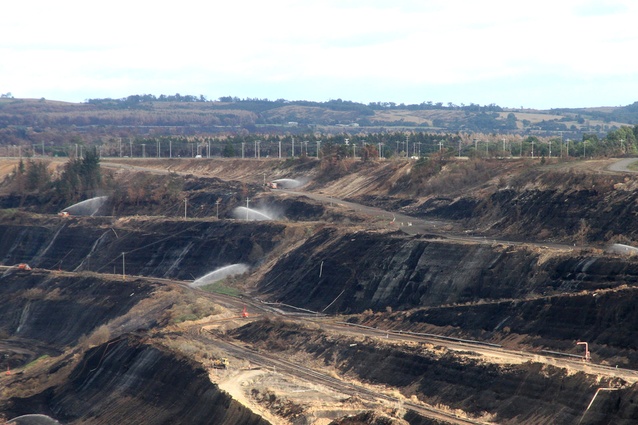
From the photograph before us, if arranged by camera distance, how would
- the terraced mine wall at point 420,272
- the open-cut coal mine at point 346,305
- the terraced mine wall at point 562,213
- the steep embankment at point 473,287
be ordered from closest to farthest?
the open-cut coal mine at point 346,305
the steep embankment at point 473,287
the terraced mine wall at point 420,272
the terraced mine wall at point 562,213

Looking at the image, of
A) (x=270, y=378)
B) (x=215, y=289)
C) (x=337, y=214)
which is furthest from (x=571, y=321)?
(x=337, y=214)

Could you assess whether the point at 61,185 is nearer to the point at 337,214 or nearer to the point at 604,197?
the point at 337,214

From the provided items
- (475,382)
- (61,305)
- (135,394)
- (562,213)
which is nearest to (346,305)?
(562,213)

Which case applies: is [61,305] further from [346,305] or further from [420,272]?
[420,272]

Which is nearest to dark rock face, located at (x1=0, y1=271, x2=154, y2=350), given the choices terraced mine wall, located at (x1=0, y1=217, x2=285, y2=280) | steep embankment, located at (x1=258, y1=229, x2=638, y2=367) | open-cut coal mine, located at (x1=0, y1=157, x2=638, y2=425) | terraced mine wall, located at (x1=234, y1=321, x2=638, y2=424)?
open-cut coal mine, located at (x1=0, y1=157, x2=638, y2=425)

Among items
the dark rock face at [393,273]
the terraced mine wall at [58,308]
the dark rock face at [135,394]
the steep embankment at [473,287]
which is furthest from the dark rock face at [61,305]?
the dark rock face at [135,394]

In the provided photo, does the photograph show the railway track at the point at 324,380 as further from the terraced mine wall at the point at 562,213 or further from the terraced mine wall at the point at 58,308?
the terraced mine wall at the point at 562,213
